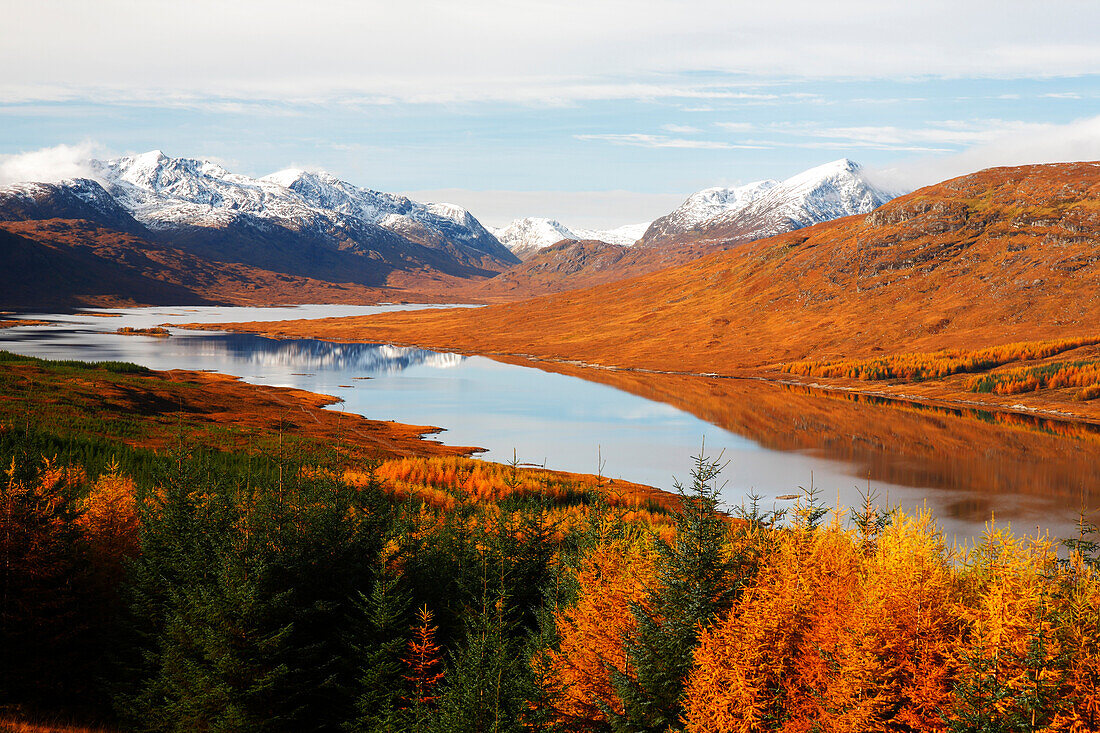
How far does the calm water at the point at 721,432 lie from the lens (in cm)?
5794

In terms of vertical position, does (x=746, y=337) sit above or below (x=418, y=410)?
above

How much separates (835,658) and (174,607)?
62.7 ft

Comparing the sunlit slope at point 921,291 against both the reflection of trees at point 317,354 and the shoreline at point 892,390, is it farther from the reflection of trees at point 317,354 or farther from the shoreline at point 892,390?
the reflection of trees at point 317,354

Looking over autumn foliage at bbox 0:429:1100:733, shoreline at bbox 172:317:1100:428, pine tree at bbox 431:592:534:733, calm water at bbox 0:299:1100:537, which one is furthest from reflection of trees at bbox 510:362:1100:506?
pine tree at bbox 431:592:534:733

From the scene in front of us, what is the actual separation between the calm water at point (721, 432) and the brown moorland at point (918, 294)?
2916 centimetres

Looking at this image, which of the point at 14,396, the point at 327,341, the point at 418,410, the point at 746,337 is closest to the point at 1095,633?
the point at 14,396

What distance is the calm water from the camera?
57.9 meters

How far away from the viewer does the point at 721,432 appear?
275 feet

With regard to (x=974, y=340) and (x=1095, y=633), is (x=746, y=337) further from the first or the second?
(x=1095, y=633)

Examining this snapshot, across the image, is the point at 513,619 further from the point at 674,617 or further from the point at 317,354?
the point at 317,354

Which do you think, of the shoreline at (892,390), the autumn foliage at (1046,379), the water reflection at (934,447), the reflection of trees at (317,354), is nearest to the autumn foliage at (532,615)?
the water reflection at (934,447)

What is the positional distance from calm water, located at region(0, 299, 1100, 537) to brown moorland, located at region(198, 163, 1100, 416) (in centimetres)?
2916

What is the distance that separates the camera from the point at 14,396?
5716 centimetres

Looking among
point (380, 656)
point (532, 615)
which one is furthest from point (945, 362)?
point (380, 656)
